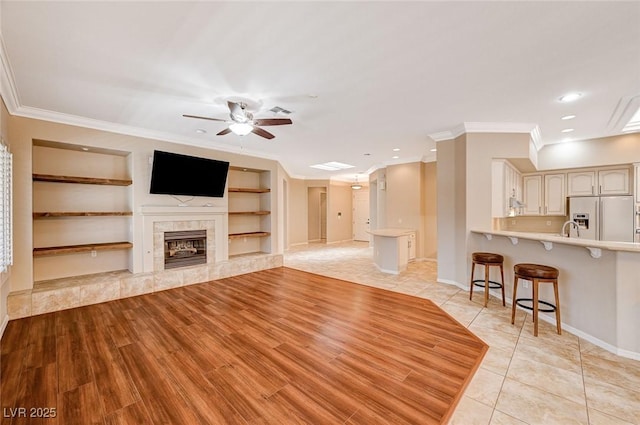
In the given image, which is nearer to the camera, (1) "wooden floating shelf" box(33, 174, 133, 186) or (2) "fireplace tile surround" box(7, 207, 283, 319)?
(2) "fireplace tile surround" box(7, 207, 283, 319)

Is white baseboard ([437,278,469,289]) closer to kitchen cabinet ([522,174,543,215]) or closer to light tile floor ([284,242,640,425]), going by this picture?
light tile floor ([284,242,640,425])

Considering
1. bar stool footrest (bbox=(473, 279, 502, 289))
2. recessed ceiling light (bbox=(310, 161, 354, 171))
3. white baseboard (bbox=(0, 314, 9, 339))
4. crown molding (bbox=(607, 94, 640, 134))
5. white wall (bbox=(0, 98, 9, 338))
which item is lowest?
white baseboard (bbox=(0, 314, 9, 339))

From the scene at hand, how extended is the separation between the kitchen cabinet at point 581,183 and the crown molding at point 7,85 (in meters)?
8.51

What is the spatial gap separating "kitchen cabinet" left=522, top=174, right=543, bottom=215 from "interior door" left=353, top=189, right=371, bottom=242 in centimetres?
606

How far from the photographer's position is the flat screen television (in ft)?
14.9

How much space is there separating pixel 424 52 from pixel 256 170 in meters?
4.91

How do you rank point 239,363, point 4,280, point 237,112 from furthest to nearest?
point 4,280 < point 237,112 < point 239,363

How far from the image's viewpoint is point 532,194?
5836mm

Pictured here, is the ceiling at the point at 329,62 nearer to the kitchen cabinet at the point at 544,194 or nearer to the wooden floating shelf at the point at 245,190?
the kitchen cabinet at the point at 544,194

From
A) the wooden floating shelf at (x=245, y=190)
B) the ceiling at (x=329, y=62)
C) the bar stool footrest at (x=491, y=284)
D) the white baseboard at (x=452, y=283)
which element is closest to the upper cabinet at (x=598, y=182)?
the ceiling at (x=329, y=62)

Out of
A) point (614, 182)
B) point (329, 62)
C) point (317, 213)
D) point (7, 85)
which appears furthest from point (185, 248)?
point (614, 182)

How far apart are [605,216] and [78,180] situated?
920 cm

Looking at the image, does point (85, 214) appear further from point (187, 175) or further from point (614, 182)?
point (614, 182)

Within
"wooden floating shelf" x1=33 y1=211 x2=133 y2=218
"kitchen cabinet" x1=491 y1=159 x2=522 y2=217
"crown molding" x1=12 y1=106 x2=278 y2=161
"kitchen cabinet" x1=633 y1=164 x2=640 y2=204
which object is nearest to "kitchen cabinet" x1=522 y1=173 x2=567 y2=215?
"kitchen cabinet" x1=633 y1=164 x2=640 y2=204
